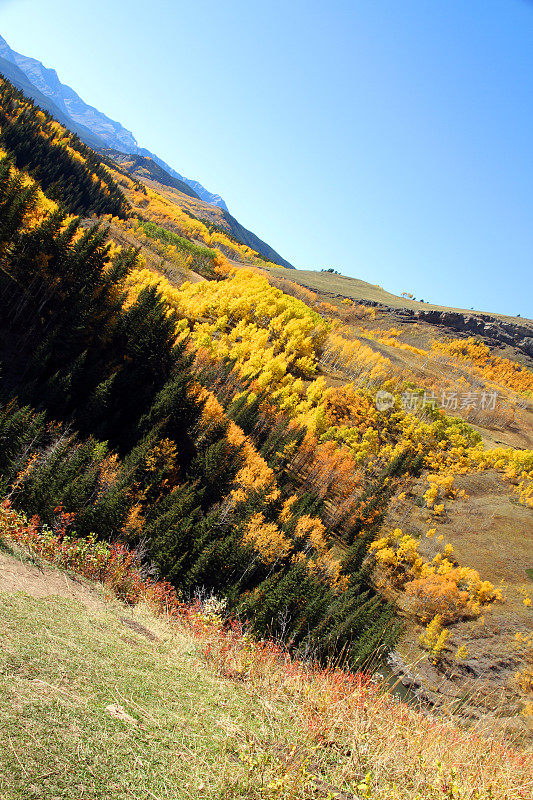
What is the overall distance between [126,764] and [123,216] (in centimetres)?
20979

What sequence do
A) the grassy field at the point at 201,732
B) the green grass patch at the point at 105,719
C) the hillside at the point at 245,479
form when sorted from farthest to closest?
the hillside at the point at 245,479, the grassy field at the point at 201,732, the green grass patch at the point at 105,719

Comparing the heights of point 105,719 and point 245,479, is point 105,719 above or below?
above

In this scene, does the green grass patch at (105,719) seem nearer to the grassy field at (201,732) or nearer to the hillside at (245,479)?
the grassy field at (201,732)

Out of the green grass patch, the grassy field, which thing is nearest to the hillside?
the grassy field

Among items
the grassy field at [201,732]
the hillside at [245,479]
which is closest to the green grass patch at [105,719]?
the grassy field at [201,732]

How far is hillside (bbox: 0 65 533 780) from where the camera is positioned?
41688 millimetres

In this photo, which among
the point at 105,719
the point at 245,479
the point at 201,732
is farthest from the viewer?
the point at 245,479

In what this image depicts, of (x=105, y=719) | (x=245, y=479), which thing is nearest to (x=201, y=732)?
(x=105, y=719)

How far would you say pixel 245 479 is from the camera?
67.5 m

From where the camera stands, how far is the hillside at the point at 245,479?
41688 millimetres

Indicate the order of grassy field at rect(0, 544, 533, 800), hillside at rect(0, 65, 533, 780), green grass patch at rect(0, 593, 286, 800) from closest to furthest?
green grass patch at rect(0, 593, 286, 800) → grassy field at rect(0, 544, 533, 800) → hillside at rect(0, 65, 533, 780)

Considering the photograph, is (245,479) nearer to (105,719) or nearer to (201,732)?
(201,732)

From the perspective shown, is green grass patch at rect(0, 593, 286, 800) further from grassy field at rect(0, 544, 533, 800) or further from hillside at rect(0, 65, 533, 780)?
hillside at rect(0, 65, 533, 780)

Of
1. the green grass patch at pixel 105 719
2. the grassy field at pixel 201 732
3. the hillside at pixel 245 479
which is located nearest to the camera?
the green grass patch at pixel 105 719
